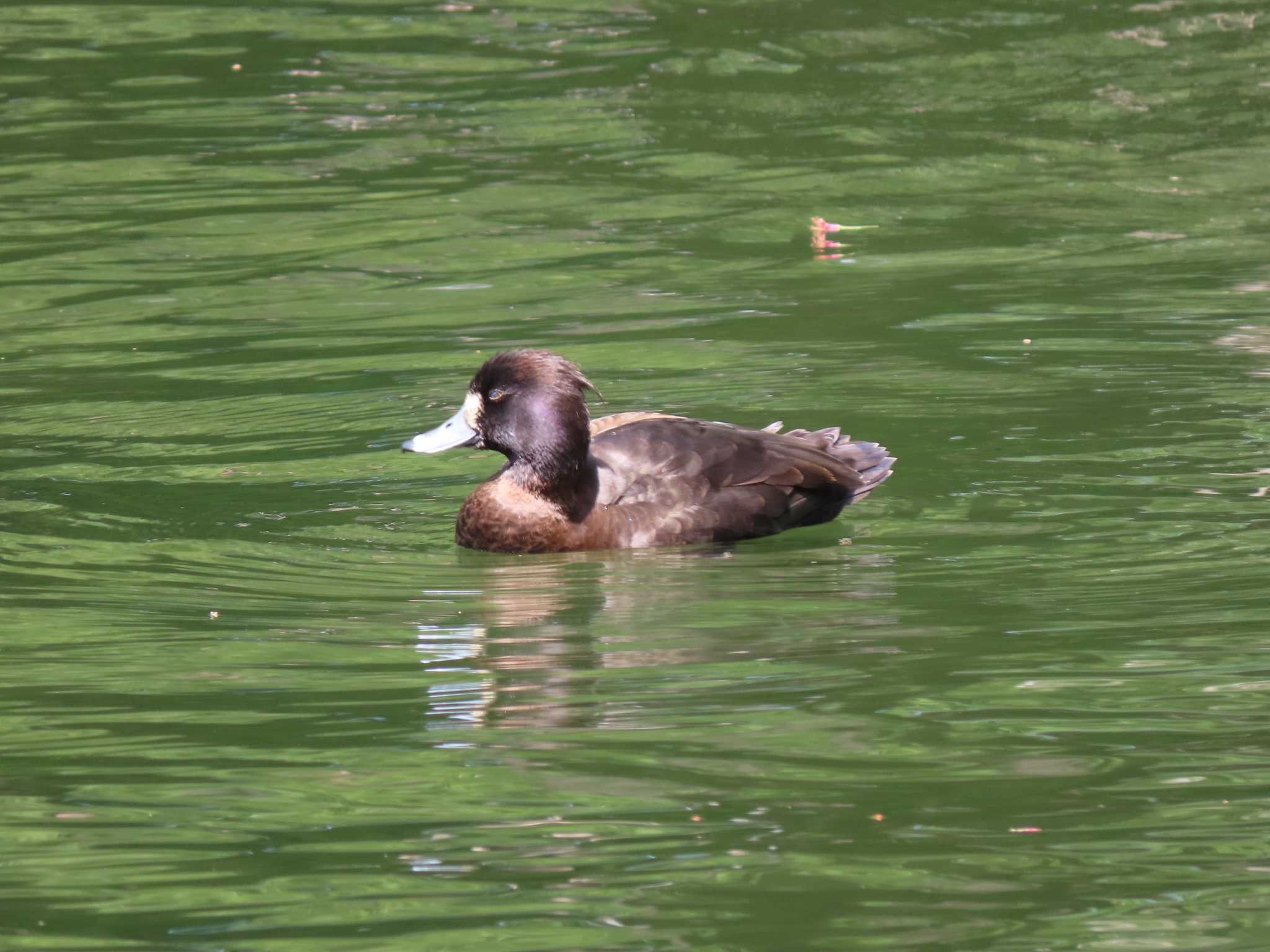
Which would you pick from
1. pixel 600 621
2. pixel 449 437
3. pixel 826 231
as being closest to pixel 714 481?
pixel 449 437

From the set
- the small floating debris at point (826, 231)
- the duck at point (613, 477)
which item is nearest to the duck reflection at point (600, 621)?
the duck at point (613, 477)

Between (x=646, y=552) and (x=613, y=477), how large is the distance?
397 mm

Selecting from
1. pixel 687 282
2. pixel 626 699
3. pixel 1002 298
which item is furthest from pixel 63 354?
pixel 626 699

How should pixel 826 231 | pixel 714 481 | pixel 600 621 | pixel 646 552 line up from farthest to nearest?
pixel 826 231 → pixel 714 481 → pixel 646 552 → pixel 600 621

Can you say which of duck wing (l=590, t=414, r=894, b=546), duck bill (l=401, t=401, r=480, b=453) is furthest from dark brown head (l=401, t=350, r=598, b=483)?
duck wing (l=590, t=414, r=894, b=546)

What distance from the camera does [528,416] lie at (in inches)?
362

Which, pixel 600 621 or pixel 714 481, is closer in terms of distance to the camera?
pixel 600 621

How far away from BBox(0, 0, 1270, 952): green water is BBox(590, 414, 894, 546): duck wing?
0.16 metres

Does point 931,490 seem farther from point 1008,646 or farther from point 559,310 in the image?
point 559,310

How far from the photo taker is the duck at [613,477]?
9.05 meters

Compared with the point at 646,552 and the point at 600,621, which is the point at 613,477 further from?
the point at 600,621

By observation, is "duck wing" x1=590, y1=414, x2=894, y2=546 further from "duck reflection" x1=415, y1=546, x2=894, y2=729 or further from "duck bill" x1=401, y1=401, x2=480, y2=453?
"duck bill" x1=401, y1=401, x2=480, y2=453

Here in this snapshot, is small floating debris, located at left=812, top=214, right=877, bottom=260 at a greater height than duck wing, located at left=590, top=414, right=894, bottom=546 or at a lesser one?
greater

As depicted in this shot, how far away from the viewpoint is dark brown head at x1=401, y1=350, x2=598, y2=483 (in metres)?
9.09
